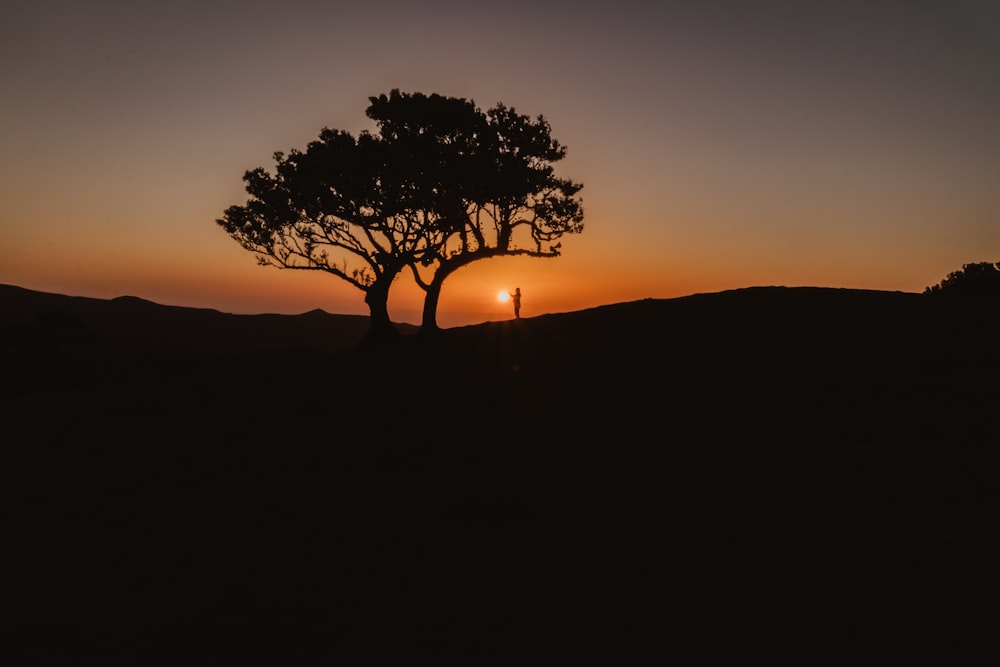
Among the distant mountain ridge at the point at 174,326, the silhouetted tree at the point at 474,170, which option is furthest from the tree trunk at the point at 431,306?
the distant mountain ridge at the point at 174,326

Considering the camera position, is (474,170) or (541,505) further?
(474,170)

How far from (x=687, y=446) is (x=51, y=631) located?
44.4 ft

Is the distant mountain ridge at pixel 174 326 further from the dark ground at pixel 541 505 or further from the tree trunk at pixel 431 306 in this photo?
the dark ground at pixel 541 505

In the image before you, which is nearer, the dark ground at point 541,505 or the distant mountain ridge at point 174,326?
the dark ground at point 541,505

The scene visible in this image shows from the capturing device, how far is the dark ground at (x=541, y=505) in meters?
7.91

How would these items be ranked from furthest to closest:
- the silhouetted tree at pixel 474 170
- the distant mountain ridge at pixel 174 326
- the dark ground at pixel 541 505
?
the distant mountain ridge at pixel 174 326 → the silhouetted tree at pixel 474 170 → the dark ground at pixel 541 505

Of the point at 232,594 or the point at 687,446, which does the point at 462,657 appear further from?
the point at 687,446

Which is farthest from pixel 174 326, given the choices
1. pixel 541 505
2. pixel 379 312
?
pixel 541 505

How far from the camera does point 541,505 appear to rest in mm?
13086

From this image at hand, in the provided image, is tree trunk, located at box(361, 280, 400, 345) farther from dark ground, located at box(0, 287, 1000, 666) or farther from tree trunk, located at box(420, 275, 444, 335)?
dark ground, located at box(0, 287, 1000, 666)

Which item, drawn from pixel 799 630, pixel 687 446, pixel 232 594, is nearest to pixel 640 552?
pixel 799 630

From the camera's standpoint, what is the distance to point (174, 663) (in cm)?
768

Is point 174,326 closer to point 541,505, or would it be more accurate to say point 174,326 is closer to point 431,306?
point 431,306

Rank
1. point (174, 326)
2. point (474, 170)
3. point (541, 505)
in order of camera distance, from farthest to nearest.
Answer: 1. point (174, 326)
2. point (474, 170)
3. point (541, 505)
